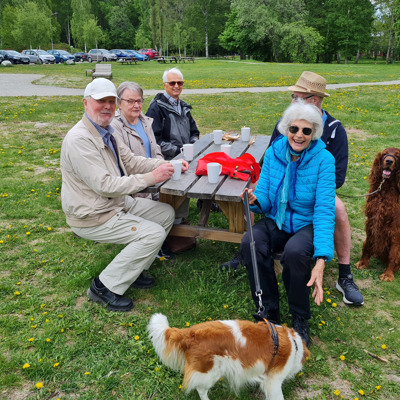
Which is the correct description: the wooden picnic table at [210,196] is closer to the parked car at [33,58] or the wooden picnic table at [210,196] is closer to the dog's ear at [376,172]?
the dog's ear at [376,172]

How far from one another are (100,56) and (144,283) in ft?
155

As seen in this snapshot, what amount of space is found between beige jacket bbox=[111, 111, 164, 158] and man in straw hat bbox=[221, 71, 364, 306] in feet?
5.29

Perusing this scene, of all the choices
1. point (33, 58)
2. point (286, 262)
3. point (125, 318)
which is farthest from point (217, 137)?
point (33, 58)

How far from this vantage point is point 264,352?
2.21m

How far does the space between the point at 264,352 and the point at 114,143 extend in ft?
7.29

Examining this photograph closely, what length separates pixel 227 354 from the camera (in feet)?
7.12

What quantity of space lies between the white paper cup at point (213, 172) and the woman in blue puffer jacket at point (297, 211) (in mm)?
451

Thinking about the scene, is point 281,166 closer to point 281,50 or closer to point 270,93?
point 270,93

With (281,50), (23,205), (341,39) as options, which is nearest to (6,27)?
(281,50)

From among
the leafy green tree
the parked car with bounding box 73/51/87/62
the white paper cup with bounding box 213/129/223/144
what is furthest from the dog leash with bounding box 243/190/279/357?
the parked car with bounding box 73/51/87/62

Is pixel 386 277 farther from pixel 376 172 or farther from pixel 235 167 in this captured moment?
pixel 235 167

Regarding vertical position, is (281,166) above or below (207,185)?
above

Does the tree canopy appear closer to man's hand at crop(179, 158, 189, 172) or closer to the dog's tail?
man's hand at crop(179, 158, 189, 172)

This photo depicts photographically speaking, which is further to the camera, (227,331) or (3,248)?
(3,248)
